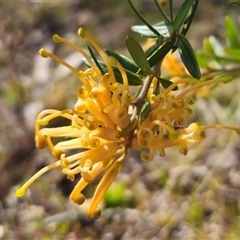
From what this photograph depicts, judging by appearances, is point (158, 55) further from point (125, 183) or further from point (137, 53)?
point (125, 183)

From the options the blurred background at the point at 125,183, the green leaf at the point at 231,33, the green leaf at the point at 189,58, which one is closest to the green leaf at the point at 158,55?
the green leaf at the point at 189,58

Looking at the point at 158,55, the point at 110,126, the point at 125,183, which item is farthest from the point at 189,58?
the point at 125,183

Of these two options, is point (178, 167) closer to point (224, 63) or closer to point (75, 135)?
point (224, 63)

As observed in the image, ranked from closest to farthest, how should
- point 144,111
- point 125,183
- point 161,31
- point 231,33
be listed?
point 144,111 → point 161,31 → point 231,33 → point 125,183

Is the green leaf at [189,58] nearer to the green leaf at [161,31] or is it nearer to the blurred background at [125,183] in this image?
the green leaf at [161,31]

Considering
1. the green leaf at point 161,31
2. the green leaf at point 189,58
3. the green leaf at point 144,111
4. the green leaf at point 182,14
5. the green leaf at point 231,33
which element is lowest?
the green leaf at point 231,33

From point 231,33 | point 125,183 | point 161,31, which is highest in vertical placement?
point 161,31

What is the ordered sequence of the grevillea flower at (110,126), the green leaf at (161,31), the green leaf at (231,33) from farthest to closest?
the green leaf at (231,33), the green leaf at (161,31), the grevillea flower at (110,126)
